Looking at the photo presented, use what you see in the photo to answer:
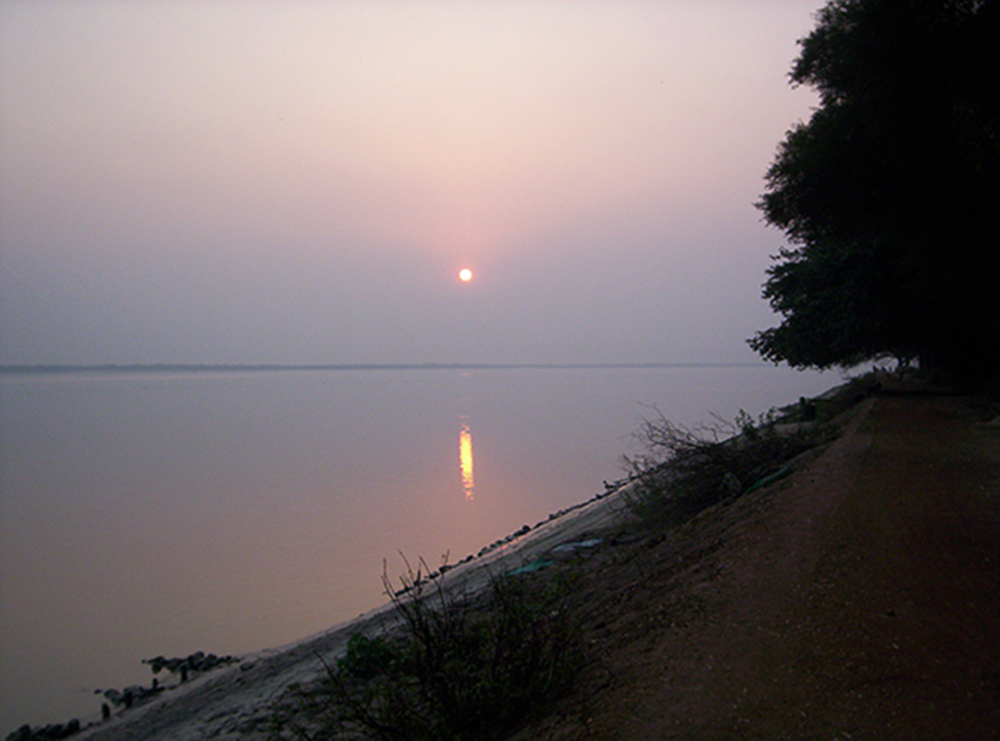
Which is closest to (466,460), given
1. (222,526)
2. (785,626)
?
(222,526)

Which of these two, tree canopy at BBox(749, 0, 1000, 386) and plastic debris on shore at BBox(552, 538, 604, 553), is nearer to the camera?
plastic debris on shore at BBox(552, 538, 604, 553)

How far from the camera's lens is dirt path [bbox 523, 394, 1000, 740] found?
416 centimetres

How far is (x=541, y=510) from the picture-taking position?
2100 centimetres

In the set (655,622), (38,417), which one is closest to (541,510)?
(655,622)

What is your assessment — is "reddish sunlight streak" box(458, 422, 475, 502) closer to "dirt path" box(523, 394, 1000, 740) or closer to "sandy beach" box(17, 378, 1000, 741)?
"sandy beach" box(17, 378, 1000, 741)

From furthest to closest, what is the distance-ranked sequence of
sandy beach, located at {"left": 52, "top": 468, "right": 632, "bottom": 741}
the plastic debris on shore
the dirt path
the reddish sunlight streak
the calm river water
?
1. the reddish sunlight streak
2. the calm river water
3. the plastic debris on shore
4. sandy beach, located at {"left": 52, "top": 468, "right": 632, "bottom": 741}
5. the dirt path

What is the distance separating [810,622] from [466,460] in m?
26.0

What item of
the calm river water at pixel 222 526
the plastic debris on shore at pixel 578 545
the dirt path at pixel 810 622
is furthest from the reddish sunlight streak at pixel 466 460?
the dirt path at pixel 810 622

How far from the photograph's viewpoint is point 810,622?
539 cm

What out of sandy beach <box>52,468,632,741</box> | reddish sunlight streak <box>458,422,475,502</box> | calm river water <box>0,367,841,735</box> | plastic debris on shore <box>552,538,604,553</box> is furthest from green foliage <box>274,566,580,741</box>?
reddish sunlight streak <box>458,422,475,502</box>

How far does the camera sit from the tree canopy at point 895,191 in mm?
12828

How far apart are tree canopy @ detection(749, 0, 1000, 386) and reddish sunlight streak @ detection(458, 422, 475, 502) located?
502 inches

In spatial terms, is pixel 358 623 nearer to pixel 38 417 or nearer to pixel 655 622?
pixel 655 622

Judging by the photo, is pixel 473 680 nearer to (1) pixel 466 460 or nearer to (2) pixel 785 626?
(2) pixel 785 626
